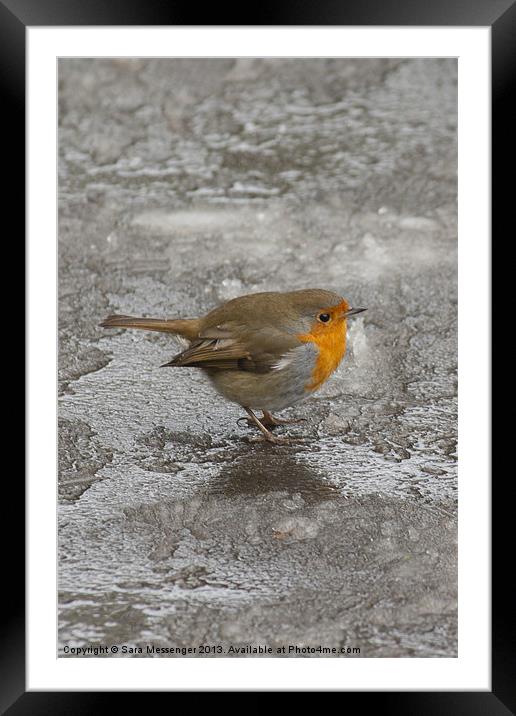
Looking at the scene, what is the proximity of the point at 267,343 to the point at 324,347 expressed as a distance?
0.81 ft

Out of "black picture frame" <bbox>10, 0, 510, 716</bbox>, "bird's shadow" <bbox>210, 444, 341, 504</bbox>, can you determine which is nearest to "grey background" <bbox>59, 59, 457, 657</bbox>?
"bird's shadow" <bbox>210, 444, 341, 504</bbox>

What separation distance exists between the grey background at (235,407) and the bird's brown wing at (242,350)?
16.5 inches

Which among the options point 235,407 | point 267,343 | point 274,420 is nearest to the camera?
point 267,343

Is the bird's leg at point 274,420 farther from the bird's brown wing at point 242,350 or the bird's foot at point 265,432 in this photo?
the bird's brown wing at point 242,350

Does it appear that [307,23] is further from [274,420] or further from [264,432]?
[274,420]

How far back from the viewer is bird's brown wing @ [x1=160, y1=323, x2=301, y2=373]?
409cm

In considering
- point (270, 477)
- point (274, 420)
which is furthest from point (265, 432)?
point (270, 477)

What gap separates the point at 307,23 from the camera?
9.71 feet

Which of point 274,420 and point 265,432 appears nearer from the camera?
point 265,432

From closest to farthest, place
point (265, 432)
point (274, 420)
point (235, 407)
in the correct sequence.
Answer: point (265, 432) → point (274, 420) → point (235, 407)

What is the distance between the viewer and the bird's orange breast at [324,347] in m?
4.12

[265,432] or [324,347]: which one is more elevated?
[324,347]

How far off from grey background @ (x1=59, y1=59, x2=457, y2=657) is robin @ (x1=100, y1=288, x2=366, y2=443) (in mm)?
340

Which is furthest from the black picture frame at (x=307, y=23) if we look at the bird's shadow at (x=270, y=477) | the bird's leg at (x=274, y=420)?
the bird's leg at (x=274, y=420)
